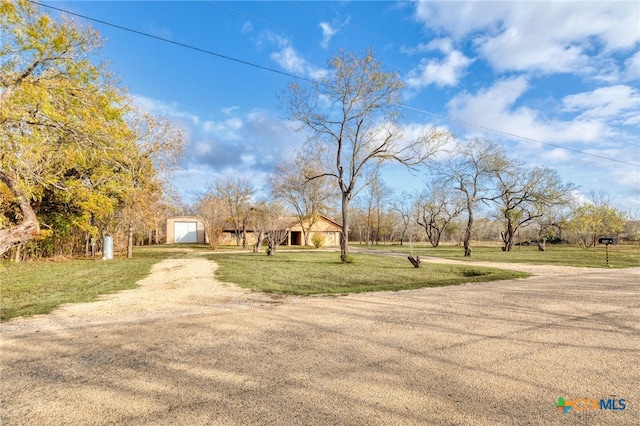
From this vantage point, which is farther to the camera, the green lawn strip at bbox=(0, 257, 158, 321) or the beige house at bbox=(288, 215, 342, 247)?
the beige house at bbox=(288, 215, 342, 247)

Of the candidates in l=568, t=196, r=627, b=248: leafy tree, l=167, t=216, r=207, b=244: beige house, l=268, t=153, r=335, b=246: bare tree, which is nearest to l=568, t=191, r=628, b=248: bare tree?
l=568, t=196, r=627, b=248: leafy tree

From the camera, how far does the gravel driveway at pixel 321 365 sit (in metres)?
2.43

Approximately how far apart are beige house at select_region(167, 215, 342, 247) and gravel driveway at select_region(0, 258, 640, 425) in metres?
35.8

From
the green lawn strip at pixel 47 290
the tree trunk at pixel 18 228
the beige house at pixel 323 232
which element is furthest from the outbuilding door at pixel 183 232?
the tree trunk at pixel 18 228

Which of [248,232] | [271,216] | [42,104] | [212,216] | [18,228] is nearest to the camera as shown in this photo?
[42,104]

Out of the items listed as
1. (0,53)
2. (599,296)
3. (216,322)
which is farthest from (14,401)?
(0,53)

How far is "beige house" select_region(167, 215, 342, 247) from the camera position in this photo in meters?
46.5

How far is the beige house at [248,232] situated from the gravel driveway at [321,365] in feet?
117

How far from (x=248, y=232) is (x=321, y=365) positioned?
44173mm

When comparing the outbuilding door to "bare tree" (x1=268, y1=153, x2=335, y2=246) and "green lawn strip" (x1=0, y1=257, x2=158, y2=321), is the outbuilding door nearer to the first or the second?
"bare tree" (x1=268, y1=153, x2=335, y2=246)

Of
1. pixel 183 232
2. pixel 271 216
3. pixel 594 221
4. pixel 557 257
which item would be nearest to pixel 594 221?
pixel 594 221

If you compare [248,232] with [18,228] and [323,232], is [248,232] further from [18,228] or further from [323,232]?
[18,228]

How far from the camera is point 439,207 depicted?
45.0 metres

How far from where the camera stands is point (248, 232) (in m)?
46.3
